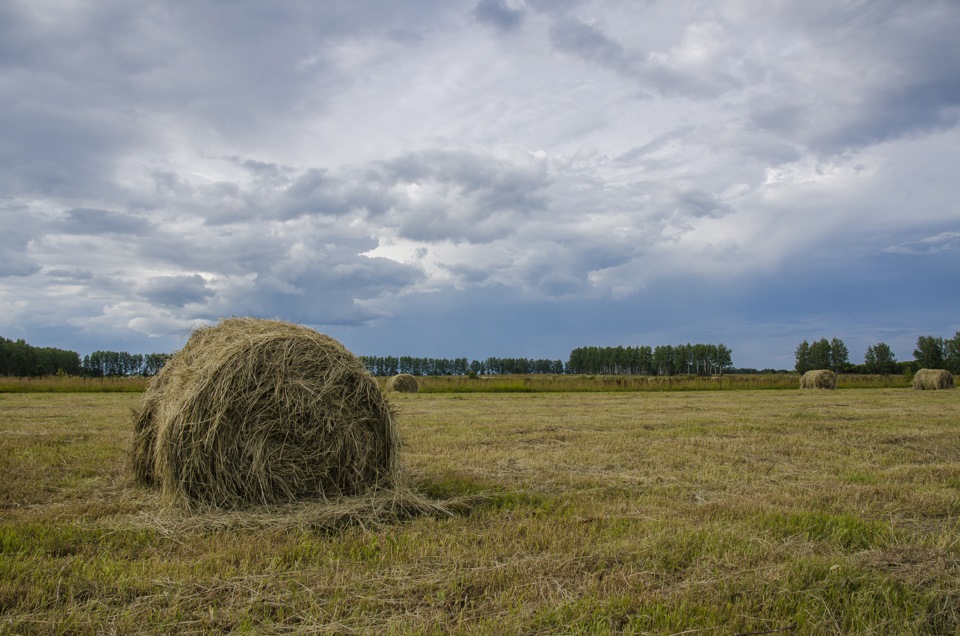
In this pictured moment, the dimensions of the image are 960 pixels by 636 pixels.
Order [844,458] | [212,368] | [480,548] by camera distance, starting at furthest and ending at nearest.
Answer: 1. [844,458]
2. [212,368]
3. [480,548]

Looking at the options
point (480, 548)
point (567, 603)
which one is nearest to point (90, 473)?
point (480, 548)

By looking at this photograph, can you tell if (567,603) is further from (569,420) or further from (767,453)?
(569,420)

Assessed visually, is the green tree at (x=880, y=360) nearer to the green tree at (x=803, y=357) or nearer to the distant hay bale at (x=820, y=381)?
the green tree at (x=803, y=357)

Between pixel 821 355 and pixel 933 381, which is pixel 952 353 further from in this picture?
pixel 933 381

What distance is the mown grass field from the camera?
3.50 meters

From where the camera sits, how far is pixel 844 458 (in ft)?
29.0

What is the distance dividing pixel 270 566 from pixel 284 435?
212 cm

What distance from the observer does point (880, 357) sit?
9906cm

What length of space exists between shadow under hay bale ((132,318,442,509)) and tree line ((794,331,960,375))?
276 feet

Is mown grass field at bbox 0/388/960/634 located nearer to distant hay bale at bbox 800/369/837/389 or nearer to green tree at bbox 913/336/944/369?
distant hay bale at bbox 800/369/837/389

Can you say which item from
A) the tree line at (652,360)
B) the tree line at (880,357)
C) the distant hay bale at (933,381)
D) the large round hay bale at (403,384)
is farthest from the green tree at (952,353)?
the large round hay bale at (403,384)

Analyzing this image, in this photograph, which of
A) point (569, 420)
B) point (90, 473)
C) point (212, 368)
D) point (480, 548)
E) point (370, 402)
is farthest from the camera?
point (569, 420)

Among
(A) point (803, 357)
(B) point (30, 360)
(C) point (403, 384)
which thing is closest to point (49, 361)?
(B) point (30, 360)

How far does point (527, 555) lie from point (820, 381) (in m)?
39.5
